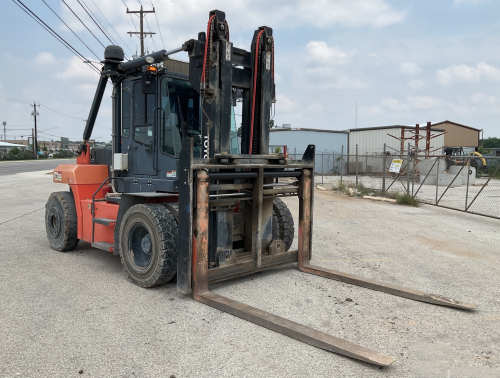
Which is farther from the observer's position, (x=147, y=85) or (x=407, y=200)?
(x=407, y=200)

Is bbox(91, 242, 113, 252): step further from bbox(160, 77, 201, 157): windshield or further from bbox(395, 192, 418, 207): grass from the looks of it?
bbox(395, 192, 418, 207): grass

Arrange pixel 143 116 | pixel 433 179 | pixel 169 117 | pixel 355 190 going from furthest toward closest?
pixel 433 179 → pixel 355 190 → pixel 143 116 → pixel 169 117

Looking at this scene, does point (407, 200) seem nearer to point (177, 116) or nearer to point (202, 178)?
point (177, 116)

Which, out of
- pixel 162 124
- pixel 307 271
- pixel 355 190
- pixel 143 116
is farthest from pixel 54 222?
pixel 355 190

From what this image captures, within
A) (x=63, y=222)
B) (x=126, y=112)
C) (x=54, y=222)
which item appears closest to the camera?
(x=126, y=112)

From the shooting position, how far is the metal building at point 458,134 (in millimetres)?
Answer: 42438

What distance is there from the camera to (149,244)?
227 inches

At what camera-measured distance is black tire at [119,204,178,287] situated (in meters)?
5.42

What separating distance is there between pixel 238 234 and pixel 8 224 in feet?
25.0

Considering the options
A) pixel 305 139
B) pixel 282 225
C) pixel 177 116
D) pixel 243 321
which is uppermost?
pixel 305 139

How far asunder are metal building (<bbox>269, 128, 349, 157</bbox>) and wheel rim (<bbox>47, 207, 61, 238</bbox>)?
3001 cm

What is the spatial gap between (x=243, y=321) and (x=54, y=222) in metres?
5.09

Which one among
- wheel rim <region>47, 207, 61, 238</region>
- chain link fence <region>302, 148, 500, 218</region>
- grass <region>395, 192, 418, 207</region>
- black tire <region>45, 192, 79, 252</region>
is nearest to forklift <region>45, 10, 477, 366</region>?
black tire <region>45, 192, 79, 252</region>

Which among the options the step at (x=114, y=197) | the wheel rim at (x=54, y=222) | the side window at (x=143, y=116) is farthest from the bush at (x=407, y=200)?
the wheel rim at (x=54, y=222)
